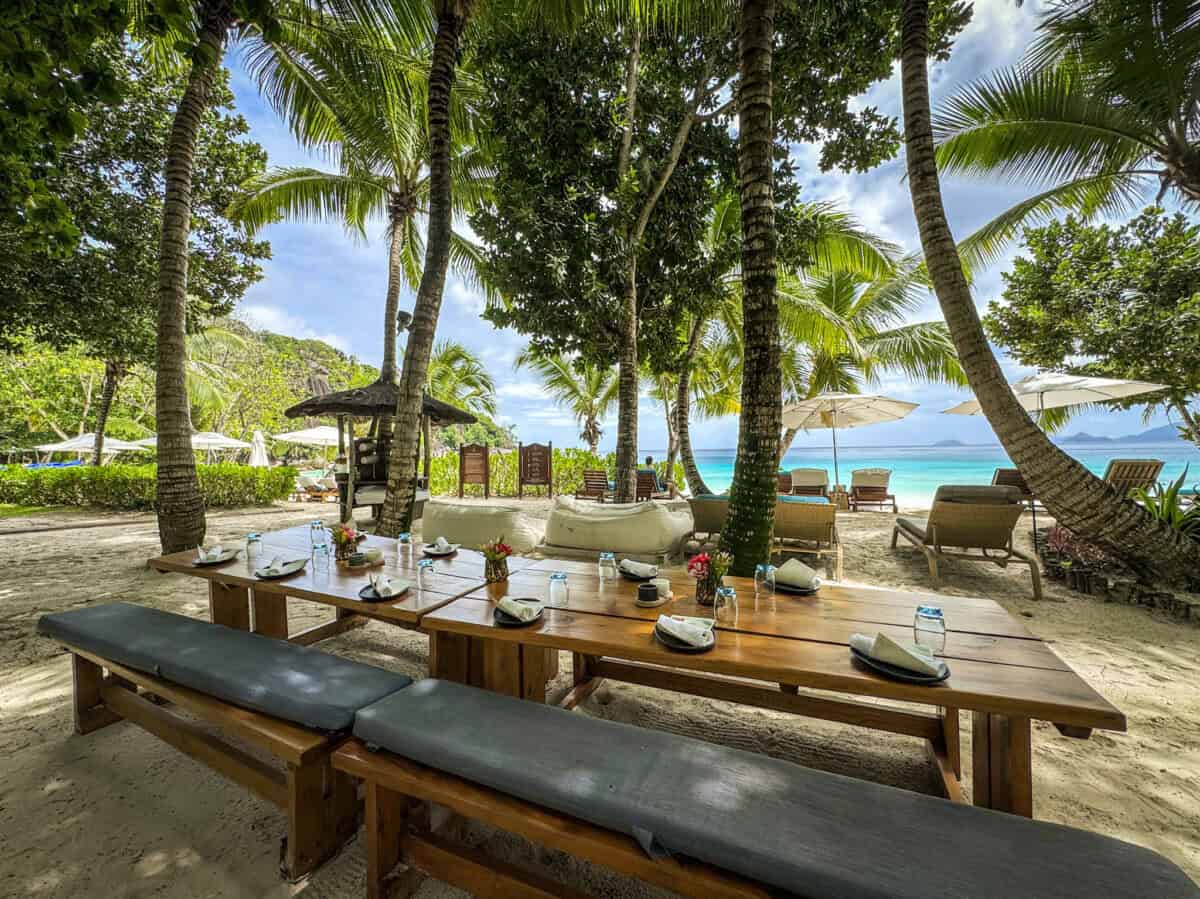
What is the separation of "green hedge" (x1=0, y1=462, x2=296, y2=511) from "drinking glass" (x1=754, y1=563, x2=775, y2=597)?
12.0m

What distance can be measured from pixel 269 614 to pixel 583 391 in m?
14.9

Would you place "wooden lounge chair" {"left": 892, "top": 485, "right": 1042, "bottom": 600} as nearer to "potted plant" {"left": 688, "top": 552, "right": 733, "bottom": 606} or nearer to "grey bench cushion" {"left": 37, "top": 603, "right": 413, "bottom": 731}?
"potted plant" {"left": 688, "top": 552, "right": 733, "bottom": 606}

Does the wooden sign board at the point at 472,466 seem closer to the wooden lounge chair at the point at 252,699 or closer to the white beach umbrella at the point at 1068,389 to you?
the wooden lounge chair at the point at 252,699

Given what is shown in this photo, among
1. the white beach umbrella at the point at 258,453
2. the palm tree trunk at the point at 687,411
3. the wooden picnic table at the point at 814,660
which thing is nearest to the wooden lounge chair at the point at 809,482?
the palm tree trunk at the point at 687,411

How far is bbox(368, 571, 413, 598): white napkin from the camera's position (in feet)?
6.93

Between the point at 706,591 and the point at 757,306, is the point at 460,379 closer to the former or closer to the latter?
the point at 757,306

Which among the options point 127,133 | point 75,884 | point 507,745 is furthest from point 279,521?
point 507,745

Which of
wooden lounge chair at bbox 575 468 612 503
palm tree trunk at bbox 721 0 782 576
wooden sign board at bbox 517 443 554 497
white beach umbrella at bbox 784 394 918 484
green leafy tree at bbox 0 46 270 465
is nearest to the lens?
palm tree trunk at bbox 721 0 782 576

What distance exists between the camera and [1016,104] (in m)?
6.20

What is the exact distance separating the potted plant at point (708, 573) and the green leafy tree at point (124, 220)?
8056 mm

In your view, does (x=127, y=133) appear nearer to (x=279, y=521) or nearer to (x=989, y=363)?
(x=279, y=521)

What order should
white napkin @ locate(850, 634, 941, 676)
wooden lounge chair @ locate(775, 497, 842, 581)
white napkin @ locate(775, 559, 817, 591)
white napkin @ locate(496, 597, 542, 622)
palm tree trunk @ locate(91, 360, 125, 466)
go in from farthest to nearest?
palm tree trunk @ locate(91, 360, 125, 466)
wooden lounge chair @ locate(775, 497, 842, 581)
white napkin @ locate(775, 559, 817, 591)
white napkin @ locate(496, 597, 542, 622)
white napkin @ locate(850, 634, 941, 676)

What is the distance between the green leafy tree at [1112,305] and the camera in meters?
6.59

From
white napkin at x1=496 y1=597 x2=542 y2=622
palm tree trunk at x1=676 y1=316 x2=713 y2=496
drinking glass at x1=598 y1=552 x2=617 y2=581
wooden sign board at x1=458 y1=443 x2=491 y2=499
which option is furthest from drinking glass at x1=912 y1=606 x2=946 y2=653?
wooden sign board at x1=458 y1=443 x2=491 y2=499
